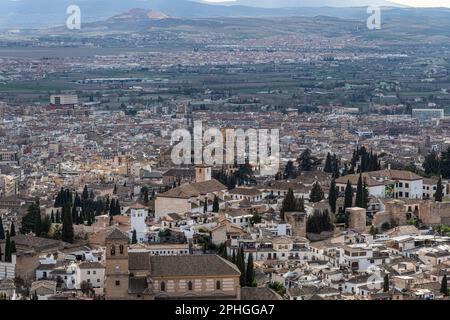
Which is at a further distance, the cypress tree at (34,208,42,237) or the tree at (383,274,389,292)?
the cypress tree at (34,208,42,237)

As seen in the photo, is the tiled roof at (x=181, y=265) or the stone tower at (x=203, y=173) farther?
the stone tower at (x=203, y=173)

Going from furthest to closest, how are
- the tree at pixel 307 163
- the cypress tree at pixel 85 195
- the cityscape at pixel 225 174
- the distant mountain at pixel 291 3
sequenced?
1. the distant mountain at pixel 291 3
2. the tree at pixel 307 163
3. the cypress tree at pixel 85 195
4. the cityscape at pixel 225 174

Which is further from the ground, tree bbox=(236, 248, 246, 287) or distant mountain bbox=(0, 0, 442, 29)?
tree bbox=(236, 248, 246, 287)

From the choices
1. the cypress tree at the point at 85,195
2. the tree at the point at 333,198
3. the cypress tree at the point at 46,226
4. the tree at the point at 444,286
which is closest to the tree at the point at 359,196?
the tree at the point at 333,198

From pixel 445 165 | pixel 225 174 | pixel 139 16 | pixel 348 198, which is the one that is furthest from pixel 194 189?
pixel 139 16

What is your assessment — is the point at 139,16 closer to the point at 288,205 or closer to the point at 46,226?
the point at 288,205

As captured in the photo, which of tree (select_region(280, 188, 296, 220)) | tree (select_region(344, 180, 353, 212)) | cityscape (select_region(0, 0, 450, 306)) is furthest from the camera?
tree (select_region(344, 180, 353, 212))

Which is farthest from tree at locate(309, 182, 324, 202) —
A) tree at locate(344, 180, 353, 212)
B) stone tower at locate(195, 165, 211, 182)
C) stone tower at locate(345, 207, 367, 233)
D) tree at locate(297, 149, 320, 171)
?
tree at locate(297, 149, 320, 171)

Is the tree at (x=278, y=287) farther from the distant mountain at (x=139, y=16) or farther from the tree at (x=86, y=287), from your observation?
the distant mountain at (x=139, y=16)

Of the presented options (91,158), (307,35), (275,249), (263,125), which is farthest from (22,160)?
(307,35)

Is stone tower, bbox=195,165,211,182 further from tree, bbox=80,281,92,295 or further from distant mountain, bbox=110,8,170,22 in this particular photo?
distant mountain, bbox=110,8,170,22
